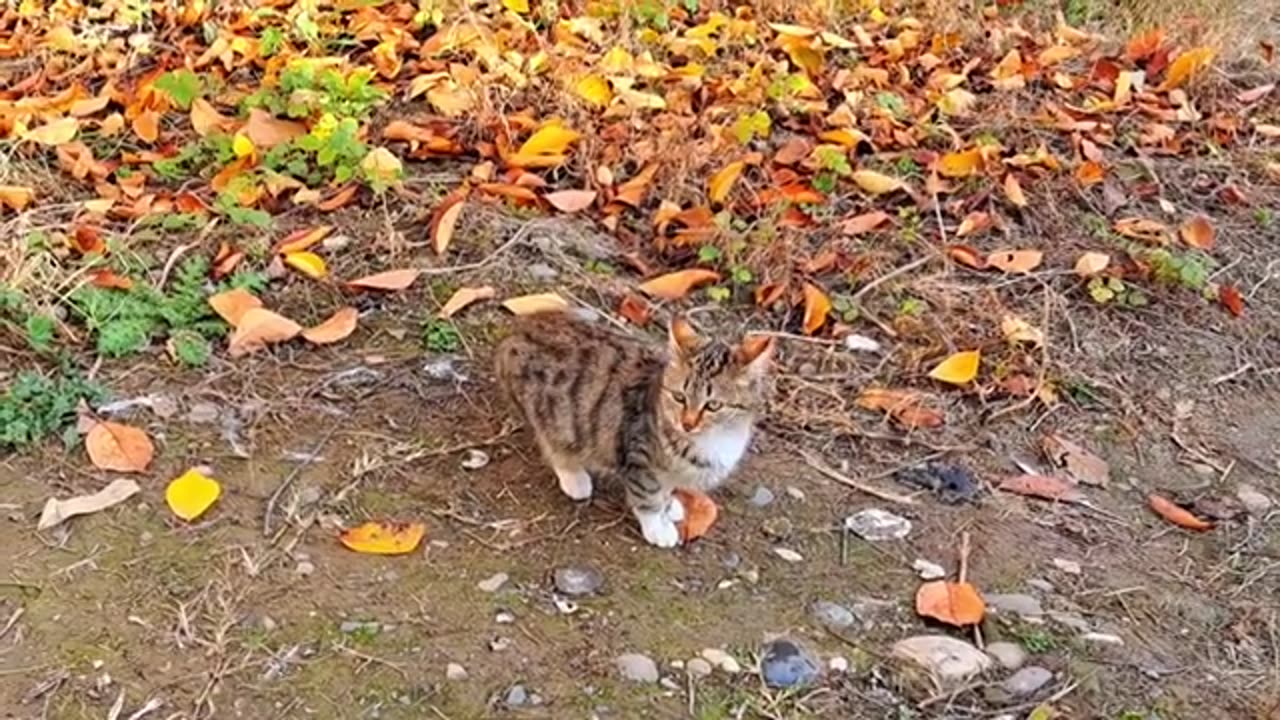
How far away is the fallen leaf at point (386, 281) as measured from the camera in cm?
387

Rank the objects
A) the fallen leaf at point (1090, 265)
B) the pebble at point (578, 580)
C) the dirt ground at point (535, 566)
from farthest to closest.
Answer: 1. the fallen leaf at point (1090, 265)
2. the pebble at point (578, 580)
3. the dirt ground at point (535, 566)

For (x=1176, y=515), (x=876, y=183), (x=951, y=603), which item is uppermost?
(x=876, y=183)

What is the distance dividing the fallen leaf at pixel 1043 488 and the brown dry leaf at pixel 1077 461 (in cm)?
5

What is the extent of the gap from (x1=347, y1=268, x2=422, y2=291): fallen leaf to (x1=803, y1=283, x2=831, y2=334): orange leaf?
3.42 feet

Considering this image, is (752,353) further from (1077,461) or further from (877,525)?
(1077,461)

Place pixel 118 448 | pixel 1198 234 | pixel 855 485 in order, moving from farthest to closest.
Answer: pixel 1198 234 < pixel 855 485 < pixel 118 448

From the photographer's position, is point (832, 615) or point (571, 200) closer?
point (832, 615)

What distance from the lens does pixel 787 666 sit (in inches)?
113

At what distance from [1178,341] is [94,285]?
2.88 m

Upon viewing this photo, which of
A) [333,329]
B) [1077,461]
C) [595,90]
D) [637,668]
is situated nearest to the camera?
[637,668]

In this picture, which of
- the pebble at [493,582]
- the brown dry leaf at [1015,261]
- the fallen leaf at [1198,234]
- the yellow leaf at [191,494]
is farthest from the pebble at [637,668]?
the fallen leaf at [1198,234]

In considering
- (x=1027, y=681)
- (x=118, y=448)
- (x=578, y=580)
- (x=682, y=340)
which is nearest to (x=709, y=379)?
(x=682, y=340)

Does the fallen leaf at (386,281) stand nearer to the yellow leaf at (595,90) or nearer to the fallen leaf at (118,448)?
the fallen leaf at (118,448)

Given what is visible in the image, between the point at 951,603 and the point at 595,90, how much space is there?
2338mm
